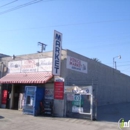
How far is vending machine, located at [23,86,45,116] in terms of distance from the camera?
1530cm

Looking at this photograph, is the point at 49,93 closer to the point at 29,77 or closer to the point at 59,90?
the point at 59,90

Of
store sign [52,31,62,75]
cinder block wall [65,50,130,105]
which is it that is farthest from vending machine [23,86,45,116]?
cinder block wall [65,50,130,105]

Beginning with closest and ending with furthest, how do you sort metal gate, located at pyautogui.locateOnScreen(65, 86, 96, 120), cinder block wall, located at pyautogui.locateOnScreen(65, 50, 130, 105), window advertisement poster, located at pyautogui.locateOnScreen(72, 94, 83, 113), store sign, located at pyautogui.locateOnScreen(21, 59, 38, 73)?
metal gate, located at pyautogui.locateOnScreen(65, 86, 96, 120), window advertisement poster, located at pyautogui.locateOnScreen(72, 94, 83, 113), cinder block wall, located at pyautogui.locateOnScreen(65, 50, 130, 105), store sign, located at pyautogui.locateOnScreen(21, 59, 38, 73)

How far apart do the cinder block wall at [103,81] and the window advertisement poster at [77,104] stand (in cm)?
160

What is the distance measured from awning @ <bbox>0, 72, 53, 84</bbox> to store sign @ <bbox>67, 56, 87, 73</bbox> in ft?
6.50

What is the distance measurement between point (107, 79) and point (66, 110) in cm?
1197

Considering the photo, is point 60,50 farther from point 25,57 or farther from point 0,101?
point 0,101

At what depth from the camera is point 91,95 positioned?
1430 centimetres

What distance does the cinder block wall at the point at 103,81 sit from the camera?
1802 centimetres

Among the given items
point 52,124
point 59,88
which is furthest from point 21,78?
point 52,124

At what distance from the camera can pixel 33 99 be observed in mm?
15547

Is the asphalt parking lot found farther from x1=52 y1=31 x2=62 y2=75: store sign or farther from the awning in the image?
x1=52 y1=31 x2=62 y2=75: store sign

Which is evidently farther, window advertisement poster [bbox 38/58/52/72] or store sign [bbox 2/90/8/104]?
store sign [bbox 2/90/8/104]

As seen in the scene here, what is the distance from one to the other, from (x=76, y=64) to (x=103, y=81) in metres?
7.98
